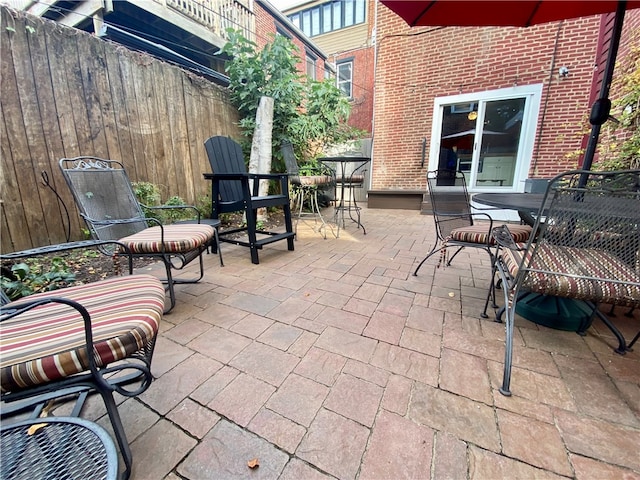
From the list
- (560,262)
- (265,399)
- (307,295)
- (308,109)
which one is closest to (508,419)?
(560,262)

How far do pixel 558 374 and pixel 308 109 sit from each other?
5.05m

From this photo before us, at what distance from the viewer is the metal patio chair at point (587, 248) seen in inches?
40.1

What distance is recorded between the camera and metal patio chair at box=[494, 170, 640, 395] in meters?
1.02

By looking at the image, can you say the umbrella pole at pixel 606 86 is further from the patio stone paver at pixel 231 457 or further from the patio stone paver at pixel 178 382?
the patio stone paver at pixel 178 382

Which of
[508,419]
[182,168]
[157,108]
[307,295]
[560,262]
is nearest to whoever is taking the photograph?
[508,419]

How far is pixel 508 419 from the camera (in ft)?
3.28

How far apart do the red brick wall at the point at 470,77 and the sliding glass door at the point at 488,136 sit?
0.44 ft

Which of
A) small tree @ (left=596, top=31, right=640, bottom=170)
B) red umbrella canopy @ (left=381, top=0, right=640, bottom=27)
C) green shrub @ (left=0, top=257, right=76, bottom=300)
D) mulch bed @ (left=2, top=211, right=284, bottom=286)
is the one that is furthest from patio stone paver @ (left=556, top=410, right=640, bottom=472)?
green shrub @ (left=0, top=257, right=76, bottom=300)

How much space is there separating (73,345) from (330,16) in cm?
1367

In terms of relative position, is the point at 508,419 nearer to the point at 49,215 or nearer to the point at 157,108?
the point at 49,215

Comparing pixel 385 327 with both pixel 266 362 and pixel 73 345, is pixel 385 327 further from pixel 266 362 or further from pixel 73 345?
pixel 73 345

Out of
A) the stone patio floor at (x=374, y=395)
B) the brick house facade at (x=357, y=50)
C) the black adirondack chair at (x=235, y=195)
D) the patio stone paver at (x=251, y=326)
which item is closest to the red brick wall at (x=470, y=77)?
the brick house facade at (x=357, y=50)

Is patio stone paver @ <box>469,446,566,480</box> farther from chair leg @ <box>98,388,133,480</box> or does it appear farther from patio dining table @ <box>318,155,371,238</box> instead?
patio dining table @ <box>318,155,371,238</box>

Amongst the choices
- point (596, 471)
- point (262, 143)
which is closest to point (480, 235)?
point (596, 471)
